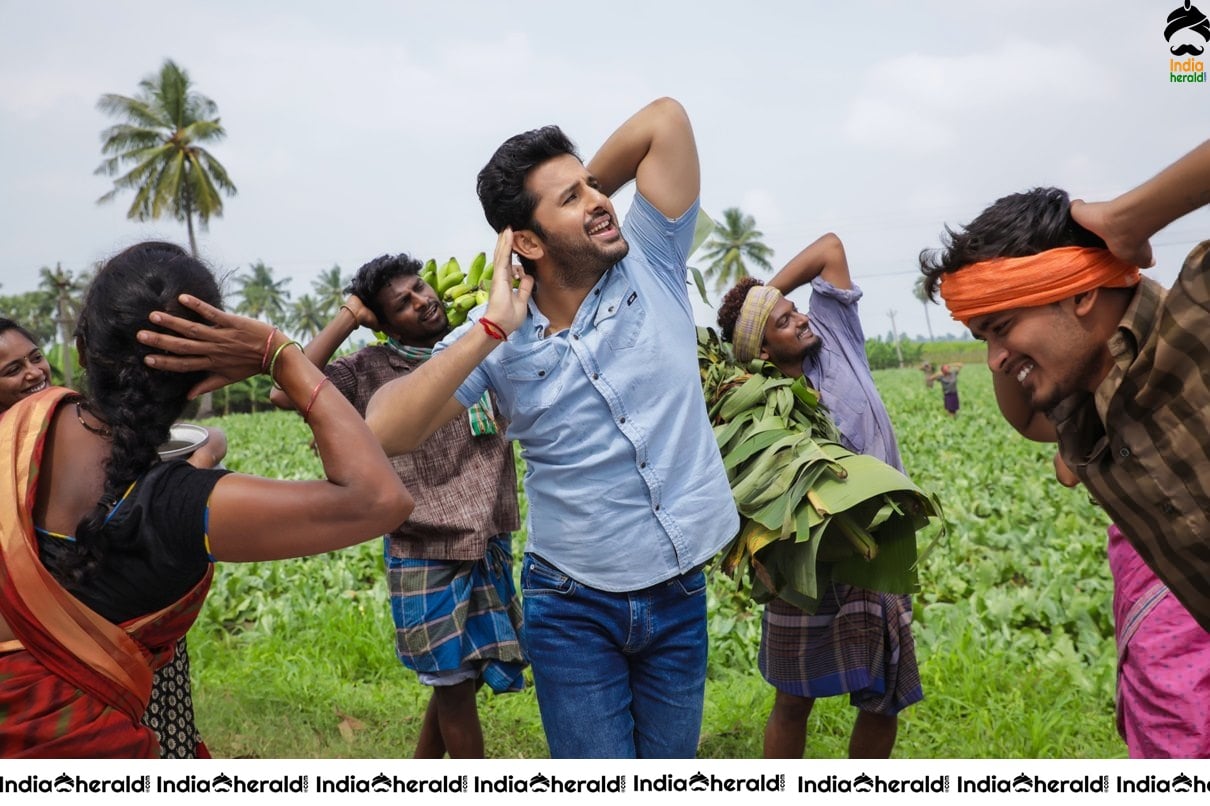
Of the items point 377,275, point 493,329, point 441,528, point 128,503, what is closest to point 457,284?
point 377,275

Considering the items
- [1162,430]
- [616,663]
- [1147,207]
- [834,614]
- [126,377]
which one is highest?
[1147,207]

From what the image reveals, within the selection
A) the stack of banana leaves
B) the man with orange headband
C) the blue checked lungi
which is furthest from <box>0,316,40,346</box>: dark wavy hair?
the man with orange headband

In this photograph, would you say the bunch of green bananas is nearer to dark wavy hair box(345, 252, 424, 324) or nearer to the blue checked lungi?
dark wavy hair box(345, 252, 424, 324)

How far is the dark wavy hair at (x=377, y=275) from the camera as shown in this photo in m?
4.30

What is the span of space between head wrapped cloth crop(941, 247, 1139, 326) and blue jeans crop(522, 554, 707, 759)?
1.13 metres

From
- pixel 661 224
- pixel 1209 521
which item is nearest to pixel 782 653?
pixel 661 224

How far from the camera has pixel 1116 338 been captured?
7.11 ft

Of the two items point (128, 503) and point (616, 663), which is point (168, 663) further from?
point (616, 663)

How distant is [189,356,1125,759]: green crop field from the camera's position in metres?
5.01

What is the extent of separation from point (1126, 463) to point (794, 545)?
1425 mm

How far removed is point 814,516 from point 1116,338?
139cm

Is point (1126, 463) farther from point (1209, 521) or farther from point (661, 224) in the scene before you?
point (661, 224)
